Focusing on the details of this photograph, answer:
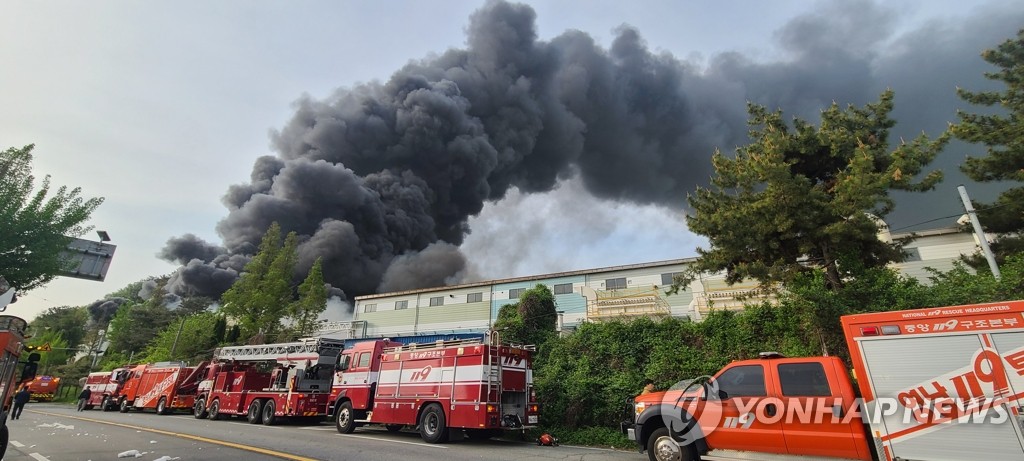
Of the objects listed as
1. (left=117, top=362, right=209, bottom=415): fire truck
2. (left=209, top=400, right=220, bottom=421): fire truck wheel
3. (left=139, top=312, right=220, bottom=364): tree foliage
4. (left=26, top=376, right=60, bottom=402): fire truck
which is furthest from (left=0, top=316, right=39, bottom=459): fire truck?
(left=26, top=376, right=60, bottom=402): fire truck

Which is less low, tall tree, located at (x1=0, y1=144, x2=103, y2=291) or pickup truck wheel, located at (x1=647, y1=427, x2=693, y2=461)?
tall tree, located at (x1=0, y1=144, x2=103, y2=291)

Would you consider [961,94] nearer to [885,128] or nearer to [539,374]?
[885,128]

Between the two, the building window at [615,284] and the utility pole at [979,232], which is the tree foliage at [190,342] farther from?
the utility pole at [979,232]

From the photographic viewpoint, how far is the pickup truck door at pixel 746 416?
6023mm

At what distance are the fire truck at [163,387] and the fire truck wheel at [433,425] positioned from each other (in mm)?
16378

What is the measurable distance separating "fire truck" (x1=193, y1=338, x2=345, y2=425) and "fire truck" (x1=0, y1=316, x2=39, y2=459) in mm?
8537

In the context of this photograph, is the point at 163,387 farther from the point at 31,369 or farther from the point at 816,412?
the point at 816,412

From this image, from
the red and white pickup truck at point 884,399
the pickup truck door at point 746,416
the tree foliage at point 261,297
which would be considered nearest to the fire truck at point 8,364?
the red and white pickup truck at point 884,399

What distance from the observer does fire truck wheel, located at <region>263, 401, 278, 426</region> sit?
1612cm

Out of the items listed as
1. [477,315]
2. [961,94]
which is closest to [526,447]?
[961,94]

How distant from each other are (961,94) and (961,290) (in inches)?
300

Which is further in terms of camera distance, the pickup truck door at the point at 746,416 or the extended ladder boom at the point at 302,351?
the extended ladder boom at the point at 302,351

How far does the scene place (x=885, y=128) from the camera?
12383mm

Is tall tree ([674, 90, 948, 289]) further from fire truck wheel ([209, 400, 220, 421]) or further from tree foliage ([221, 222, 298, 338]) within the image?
tree foliage ([221, 222, 298, 338])
